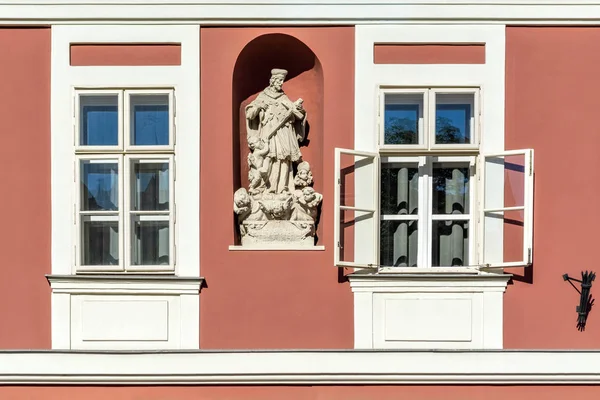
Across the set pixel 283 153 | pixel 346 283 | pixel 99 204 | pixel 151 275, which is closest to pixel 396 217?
pixel 346 283

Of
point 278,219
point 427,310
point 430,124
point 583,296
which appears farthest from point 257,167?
point 583,296

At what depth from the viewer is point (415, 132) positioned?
19.6ft

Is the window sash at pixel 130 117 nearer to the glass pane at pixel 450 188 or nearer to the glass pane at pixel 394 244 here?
the glass pane at pixel 394 244

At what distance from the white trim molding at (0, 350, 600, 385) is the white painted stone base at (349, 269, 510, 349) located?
11cm

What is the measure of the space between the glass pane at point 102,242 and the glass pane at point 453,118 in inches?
107

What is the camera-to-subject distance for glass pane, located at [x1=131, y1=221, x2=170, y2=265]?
19.4ft

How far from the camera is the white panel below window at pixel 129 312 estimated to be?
5.77m

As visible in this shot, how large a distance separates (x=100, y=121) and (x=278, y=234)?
1.70m

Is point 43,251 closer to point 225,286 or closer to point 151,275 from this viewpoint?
point 151,275

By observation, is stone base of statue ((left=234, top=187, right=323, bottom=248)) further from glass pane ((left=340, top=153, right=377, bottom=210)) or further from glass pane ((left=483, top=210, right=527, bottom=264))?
glass pane ((left=483, top=210, right=527, bottom=264))

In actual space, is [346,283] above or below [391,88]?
below

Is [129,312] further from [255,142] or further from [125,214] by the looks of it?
[255,142]

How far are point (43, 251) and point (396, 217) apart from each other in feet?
9.30

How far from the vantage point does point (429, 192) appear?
5.98 metres
